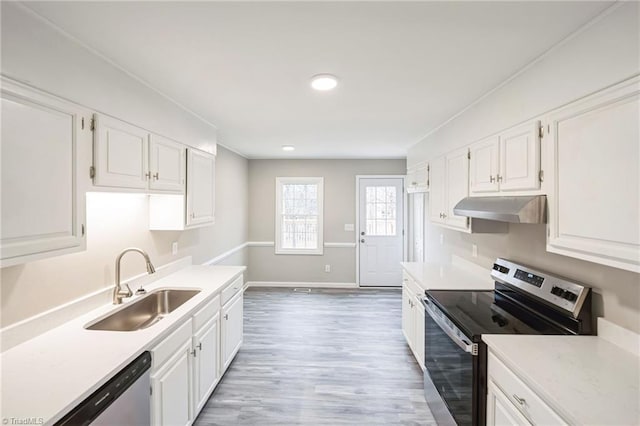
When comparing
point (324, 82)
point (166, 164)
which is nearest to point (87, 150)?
point (166, 164)

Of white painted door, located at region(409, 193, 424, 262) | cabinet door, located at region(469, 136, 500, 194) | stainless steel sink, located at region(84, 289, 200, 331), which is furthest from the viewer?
white painted door, located at region(409, 193, 424, 262)

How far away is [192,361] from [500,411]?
1.86 m

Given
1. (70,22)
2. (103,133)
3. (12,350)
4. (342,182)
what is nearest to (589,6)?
(70,22)

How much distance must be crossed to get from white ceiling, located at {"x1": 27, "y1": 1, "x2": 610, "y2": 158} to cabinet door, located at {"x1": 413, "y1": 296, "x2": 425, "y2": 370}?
1814 mm

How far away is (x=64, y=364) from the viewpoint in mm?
1331

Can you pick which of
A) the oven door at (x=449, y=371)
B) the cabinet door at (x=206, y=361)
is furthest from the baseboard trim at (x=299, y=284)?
the oven door at (x=449, y=371)

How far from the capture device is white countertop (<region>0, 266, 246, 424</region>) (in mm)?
1074

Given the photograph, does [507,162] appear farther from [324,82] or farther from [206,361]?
[206,361]

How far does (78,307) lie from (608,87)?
9.64 ft

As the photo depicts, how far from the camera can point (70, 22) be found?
55.2 inches

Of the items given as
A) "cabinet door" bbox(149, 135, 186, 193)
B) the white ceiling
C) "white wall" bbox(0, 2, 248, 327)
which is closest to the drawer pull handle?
the white ceiling

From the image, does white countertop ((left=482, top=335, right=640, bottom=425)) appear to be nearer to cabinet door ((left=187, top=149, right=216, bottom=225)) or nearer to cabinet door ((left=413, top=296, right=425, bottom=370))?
cabinet door ((left=413, top=296, right=425, bottom=370))

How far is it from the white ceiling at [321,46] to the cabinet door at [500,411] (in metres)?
1.75

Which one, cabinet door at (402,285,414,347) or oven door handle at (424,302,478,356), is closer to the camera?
oven door handle at (424,302,478,356)
